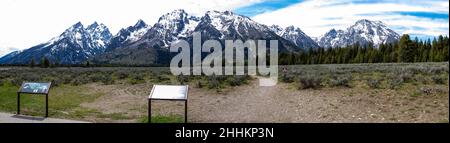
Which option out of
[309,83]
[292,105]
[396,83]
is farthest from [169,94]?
[396,83]

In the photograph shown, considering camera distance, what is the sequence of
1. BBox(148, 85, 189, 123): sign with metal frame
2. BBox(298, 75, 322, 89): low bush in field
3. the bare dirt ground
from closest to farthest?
1. BBox(148, 85, 189, 123): sign with metal frame
2. the bare dirt ground
3. BBox(298, 75, 322, 89): low bush in field

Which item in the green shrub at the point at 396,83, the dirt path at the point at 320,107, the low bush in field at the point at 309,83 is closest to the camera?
the dirt path at the point at 320,107

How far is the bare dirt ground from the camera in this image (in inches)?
766

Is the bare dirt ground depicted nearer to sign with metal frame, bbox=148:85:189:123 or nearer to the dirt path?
the dirt path

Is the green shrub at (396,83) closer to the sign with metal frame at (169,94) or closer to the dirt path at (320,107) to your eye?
the dirt path at (320,107)

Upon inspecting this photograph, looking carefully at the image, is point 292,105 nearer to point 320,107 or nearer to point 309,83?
point 320,107

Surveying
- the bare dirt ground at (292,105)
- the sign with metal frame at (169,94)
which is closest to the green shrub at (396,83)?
the bare dirt ground at (292,105)

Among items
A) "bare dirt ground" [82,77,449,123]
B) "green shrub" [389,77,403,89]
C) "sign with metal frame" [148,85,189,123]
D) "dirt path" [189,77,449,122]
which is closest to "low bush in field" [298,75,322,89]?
"bare dirt ground" [82,77,449,123]

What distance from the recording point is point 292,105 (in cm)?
2316

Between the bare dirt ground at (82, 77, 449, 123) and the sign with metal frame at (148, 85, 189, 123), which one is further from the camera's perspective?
the bare dirt ground at (82, 77, 449, 123)

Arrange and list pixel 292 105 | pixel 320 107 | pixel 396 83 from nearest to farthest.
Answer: pixel 320 107
pixel 292 105
pixel 396 83

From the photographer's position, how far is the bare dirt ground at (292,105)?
63.8 ft
